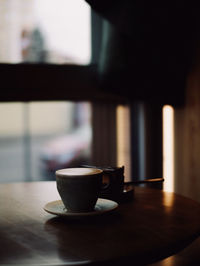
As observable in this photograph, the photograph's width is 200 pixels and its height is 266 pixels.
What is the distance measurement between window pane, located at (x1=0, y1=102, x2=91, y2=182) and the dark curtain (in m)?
1.45

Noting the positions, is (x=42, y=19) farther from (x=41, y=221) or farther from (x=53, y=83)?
(x=41, y=221)

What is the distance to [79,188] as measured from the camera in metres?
0.89

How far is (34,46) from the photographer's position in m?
3.38

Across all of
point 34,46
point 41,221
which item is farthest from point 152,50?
point 41,221

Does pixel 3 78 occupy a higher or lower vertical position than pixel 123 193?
higher

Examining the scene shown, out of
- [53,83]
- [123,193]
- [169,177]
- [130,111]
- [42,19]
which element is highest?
[42,19]

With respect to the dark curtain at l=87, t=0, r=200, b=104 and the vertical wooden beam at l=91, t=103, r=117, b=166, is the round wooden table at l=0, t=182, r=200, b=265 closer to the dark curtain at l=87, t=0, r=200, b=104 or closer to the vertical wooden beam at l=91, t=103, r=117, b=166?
the dark curtain at l=87, t=0, r=200, b=104

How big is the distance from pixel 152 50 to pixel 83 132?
14.5 ft

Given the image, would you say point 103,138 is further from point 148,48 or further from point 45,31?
point 148,48

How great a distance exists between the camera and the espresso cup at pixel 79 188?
887mm

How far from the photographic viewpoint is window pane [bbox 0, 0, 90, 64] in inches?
124

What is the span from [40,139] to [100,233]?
12098mm

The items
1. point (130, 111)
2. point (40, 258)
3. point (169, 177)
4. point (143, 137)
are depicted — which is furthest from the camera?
point (130, 111)

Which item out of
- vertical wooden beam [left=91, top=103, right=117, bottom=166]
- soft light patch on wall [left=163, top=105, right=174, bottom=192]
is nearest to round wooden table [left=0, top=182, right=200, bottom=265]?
soft light patch on wall [left=163, top=105, right=174, bottom=192]
